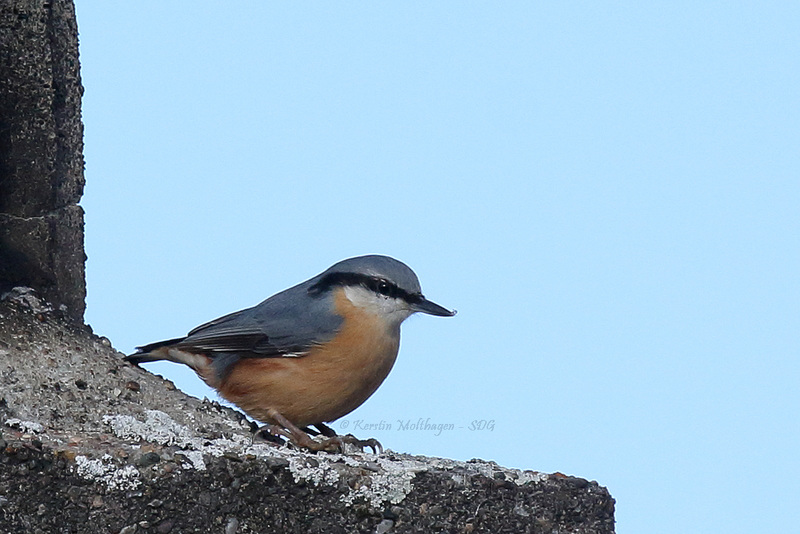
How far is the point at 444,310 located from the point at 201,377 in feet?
3.56

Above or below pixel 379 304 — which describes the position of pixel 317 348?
below

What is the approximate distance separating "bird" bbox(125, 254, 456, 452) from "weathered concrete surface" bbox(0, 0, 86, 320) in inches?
20.8

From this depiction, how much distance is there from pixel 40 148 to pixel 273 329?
115 cm

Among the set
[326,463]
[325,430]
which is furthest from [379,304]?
[326,463]

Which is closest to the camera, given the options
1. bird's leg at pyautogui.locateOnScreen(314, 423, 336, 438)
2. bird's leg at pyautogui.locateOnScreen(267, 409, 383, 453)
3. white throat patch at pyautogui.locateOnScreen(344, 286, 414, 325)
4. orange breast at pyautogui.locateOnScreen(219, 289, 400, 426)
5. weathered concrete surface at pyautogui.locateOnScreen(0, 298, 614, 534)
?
weathered concrete surface at pyautogui.locateOnScreen(0, 298, 614, 534)

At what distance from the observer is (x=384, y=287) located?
4.61 metres

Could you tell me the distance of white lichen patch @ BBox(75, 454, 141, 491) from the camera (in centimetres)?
338

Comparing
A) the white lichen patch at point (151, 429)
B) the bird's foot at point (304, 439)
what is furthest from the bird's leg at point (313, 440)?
the white lichen patch at point (151, 429)

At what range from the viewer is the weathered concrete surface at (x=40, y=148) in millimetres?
4332

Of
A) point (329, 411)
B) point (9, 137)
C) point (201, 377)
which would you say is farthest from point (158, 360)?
point (9, 137)

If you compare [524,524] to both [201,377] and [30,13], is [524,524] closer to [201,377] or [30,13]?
[201,377]

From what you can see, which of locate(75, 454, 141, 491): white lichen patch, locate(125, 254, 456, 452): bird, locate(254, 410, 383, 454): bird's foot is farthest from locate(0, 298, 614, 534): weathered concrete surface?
locate(125, 254, 456, 452): bird

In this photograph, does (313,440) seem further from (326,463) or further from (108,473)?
(108,473)

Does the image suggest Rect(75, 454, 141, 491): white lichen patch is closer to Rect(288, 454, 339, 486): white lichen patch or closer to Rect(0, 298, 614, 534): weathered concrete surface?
Rect(0, 298, 614, 534): weathered concrete surface
